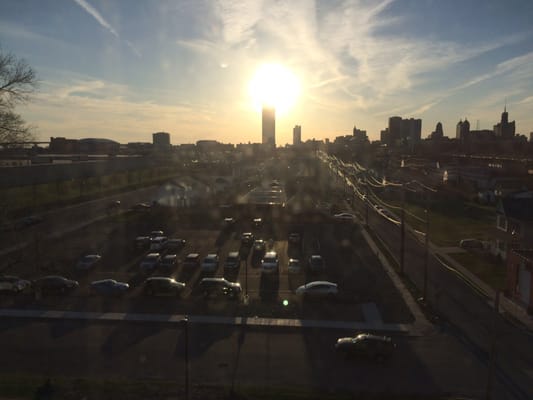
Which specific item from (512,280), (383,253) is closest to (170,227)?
(383,253)

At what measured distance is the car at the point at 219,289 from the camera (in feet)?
36.9

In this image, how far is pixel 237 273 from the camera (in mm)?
13547

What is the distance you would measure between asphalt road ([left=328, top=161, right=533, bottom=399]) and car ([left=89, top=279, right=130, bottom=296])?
7.85 m

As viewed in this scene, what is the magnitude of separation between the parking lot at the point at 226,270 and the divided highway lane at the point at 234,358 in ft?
3.51

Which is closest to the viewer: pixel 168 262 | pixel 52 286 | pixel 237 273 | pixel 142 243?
pixel 52 286

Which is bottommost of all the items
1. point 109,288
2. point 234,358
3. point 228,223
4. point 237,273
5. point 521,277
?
point 234,358

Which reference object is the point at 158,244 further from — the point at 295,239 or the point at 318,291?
the point at 318,291

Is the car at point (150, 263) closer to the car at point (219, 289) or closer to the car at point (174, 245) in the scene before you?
the car at point (174, 245)

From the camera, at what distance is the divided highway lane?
7.30m

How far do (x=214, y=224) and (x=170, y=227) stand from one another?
205 centimetres

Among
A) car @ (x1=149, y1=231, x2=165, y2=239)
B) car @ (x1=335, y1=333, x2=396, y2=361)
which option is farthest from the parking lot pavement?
car @ (x1=335, y1=333, x2=396, y2=361)

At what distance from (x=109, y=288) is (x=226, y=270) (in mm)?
3540

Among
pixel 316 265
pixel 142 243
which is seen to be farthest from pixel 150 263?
pixel 316 265

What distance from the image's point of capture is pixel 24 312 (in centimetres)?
1024
